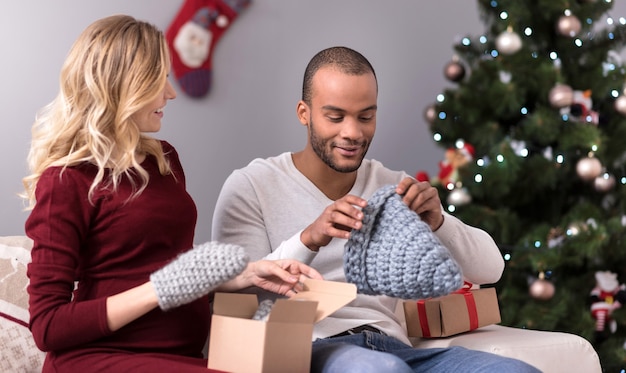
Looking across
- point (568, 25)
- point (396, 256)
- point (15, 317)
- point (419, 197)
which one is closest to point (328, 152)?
point (419, 197)

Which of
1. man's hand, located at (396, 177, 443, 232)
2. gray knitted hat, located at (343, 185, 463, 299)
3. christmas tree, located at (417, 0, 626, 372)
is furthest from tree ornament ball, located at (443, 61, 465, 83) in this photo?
gray knitted hat, located at (343, 185, 463, 299)

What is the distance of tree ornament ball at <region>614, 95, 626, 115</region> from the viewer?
318cm

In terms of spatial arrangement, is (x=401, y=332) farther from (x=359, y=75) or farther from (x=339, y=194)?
(x=359, y=75)

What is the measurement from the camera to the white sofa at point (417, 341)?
1.85 metres

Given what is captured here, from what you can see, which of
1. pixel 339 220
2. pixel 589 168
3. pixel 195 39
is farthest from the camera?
pixel 195 39

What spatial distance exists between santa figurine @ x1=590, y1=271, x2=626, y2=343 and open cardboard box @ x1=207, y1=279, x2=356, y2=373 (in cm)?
199

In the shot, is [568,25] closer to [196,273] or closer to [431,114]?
[431,114]

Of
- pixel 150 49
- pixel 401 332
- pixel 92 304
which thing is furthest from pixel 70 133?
pixel 401 332

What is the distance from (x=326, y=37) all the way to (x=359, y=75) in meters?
1.82

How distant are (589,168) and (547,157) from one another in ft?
→ 0.54

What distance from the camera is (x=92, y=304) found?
1470 mm

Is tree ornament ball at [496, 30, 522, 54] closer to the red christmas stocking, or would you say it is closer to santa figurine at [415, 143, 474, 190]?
santa figurine at [415, 143, 474, 190]

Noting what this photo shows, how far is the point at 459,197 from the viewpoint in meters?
3.18

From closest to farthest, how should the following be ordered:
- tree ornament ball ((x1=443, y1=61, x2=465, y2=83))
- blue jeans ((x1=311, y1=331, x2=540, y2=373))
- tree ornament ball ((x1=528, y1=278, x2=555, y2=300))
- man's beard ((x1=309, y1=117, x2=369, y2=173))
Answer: blue jeans ((x1=311, y1=331, x2=540, y2=373))
man's beard ((x1=309, y1=117, x2=369, y2=173))
tree ornament ball ((x1=528, y1=278, x2=555, y2=300))
tree ornament ball ((x1=443, y1=61, x2=465, y2=83))
